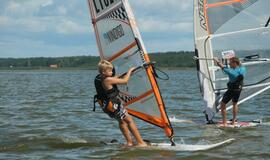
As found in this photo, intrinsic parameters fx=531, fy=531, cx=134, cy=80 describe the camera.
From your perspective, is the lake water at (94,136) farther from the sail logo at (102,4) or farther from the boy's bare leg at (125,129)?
the sail logo at (102,4)

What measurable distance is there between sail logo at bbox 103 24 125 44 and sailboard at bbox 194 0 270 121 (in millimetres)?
3160

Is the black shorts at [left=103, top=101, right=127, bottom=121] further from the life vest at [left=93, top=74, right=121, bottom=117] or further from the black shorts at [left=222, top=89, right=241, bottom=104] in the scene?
the black shorts at [left=222, top=89, right=241, bottom=104]

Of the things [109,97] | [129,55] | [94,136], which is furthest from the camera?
[94,136]

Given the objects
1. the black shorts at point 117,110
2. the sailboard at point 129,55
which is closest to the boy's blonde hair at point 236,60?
the sailboard at point 129,55

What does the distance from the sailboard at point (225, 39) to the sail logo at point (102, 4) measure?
319 centimetres

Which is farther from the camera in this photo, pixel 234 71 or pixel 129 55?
Result: pixel 234 71

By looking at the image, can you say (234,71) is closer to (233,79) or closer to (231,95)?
(233,79)

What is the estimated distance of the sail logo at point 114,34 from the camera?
26.1 feet

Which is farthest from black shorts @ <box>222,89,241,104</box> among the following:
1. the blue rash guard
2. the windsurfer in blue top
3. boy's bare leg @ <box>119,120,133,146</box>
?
boy's bare leg @ <box>119,120,133,146</box>

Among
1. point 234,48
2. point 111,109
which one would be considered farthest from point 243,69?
point 111,109

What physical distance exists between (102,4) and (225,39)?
384cm

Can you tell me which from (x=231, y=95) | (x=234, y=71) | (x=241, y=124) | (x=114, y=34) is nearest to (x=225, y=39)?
(x=234, y=71)

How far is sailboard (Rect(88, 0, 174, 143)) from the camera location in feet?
25.4

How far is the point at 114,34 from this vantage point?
8094 mm
